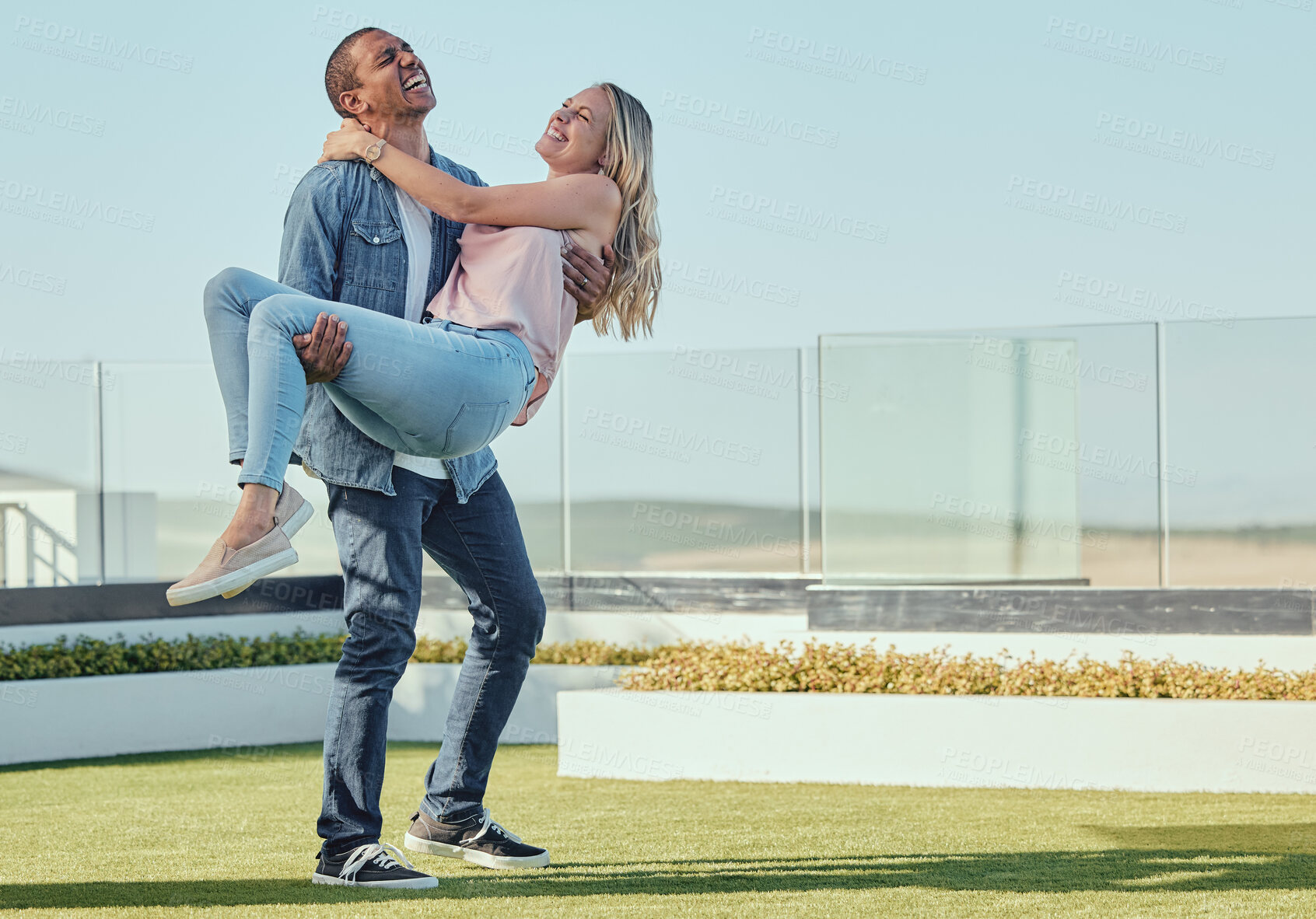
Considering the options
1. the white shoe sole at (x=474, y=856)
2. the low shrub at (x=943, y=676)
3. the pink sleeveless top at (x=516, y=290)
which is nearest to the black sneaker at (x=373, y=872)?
the white shoe sole at (x=474, y=856)

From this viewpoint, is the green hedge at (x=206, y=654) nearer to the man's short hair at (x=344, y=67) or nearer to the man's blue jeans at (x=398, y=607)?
the man's blue jeans at (x=398, y=607)

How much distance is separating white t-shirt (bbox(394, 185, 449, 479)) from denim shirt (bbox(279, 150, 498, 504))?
0.01m

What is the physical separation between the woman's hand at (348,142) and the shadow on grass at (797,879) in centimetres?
→ 195

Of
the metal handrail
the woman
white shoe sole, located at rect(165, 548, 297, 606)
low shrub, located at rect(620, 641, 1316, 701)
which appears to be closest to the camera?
white shoe sole, located at rect(165, 548, 297, 606)

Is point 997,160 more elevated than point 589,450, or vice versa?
point 997,160

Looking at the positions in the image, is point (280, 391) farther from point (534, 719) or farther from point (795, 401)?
point (795, 401)

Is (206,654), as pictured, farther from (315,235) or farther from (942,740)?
(315,235)

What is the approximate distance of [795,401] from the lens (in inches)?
425

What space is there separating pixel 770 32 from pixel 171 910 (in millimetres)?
10866

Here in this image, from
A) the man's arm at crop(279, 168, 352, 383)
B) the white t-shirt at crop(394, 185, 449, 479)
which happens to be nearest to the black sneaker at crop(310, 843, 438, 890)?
the white t-shirt at crop(394, 185, 449, 479)

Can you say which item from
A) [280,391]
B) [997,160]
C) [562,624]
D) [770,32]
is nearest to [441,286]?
[280,391]

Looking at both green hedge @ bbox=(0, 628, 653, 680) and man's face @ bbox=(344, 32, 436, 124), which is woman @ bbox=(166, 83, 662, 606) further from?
green hedge @ bbox=(0, 628, 653, 680)

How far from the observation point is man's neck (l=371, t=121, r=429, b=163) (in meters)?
3.60

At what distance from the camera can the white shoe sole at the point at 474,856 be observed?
3.93 metres
